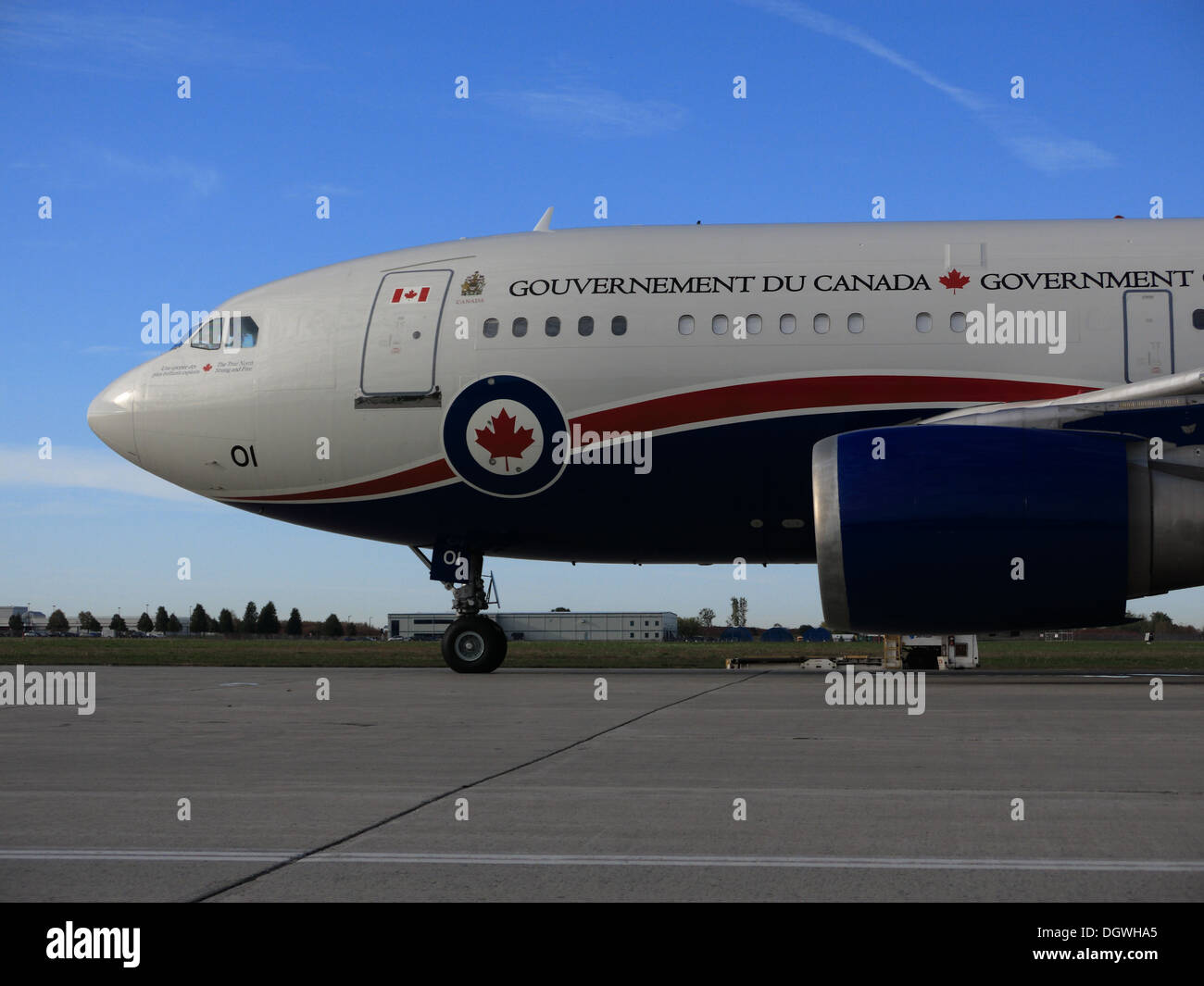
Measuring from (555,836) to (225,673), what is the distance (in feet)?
45.7

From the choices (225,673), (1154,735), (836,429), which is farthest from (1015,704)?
(225,673)

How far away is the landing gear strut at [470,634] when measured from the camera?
56.1 feet

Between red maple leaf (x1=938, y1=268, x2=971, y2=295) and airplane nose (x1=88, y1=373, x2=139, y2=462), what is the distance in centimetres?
1120

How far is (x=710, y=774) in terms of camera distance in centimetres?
660

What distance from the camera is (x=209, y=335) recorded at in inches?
673

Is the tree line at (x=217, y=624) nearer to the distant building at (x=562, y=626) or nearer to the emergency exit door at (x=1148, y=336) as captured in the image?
the distant building at (x=562, y=626)

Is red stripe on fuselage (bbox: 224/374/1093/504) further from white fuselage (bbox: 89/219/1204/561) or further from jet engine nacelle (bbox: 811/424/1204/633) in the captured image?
jet engine nacelle (bbox: 811/424/1204/633)

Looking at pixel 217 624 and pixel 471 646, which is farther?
pixel 217 624

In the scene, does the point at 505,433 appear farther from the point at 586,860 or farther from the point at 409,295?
the point at 586,860

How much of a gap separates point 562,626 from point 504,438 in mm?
85404

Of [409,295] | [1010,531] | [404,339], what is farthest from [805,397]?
[1010,531]

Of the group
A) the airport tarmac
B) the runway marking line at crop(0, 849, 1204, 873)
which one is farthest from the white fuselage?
the runway marking line at crop(0, 849, 1204, 873)
